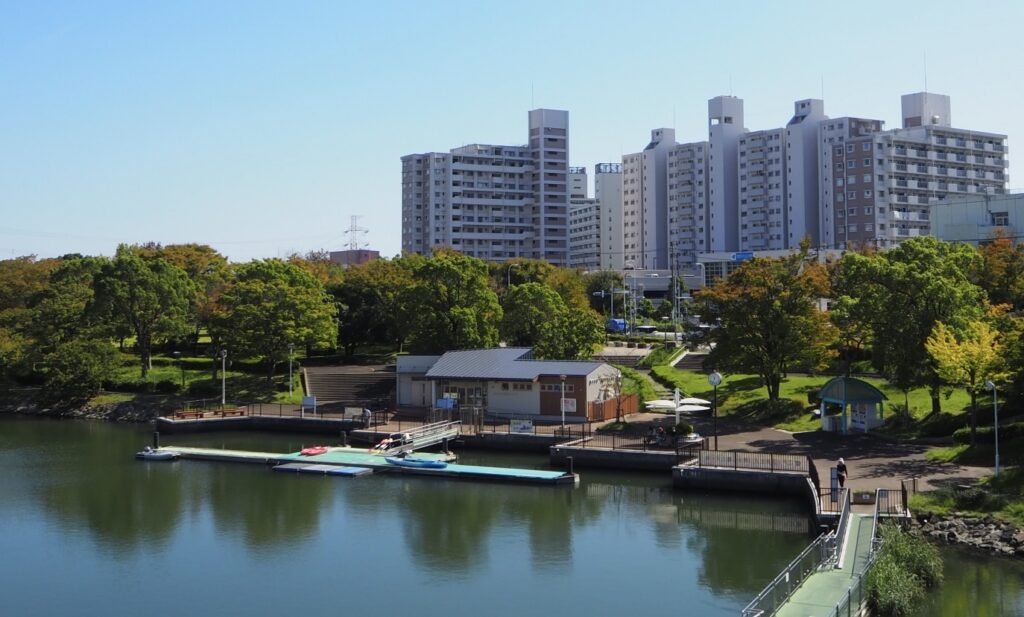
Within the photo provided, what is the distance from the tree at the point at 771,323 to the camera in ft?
127

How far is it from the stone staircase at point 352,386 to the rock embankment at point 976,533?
2875 cm

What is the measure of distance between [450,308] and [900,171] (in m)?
64.9

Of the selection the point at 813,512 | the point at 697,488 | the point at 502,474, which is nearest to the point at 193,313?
the point at 502,474

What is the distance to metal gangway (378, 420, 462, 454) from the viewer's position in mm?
37281

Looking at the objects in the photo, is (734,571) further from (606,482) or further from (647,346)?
(647,346)

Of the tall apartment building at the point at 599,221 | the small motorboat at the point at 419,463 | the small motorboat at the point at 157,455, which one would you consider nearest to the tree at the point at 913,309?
the small motorboat at the point at 419,463

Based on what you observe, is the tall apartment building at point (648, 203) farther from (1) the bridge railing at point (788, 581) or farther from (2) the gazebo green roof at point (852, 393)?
(1) the bridge railing at point (788, 581)

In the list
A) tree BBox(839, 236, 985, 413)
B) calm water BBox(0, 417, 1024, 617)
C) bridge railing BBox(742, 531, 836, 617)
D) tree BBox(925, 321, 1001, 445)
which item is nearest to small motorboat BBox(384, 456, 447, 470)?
calm water BBox(0, 417, 1024, 617)

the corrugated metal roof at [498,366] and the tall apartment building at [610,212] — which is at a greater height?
the tall apartment building at [610,212]

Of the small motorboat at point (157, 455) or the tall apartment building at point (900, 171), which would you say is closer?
the small motorboat at point (157, 455)

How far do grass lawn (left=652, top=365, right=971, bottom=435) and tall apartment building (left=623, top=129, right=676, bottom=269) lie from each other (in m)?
74.8

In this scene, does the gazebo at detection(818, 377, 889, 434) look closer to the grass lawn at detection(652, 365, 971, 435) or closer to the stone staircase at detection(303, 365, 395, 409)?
the grass lawn at detection(652, 365, 971, 435)

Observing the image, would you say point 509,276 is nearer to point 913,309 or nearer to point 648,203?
point 913,309

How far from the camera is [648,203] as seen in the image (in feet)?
411
